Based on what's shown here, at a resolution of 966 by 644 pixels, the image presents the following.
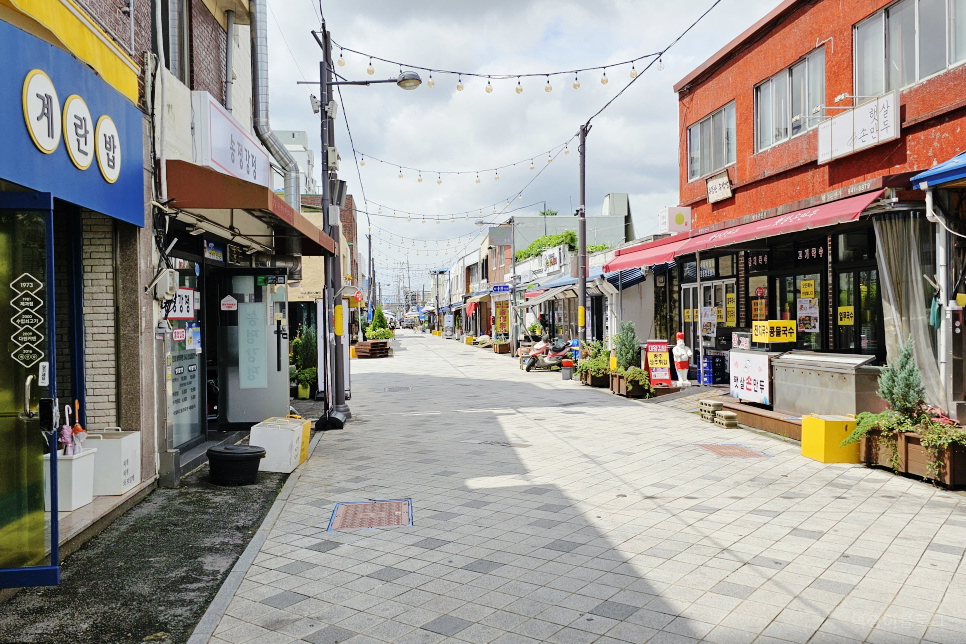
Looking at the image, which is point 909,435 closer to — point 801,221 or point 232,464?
point 801,221

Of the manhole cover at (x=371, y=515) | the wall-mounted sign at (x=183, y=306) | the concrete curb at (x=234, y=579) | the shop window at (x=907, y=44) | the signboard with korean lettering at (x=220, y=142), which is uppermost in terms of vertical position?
the shop window at (x=907, y=44)

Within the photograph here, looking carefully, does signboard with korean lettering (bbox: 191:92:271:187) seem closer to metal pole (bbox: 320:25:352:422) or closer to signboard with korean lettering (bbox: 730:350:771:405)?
metal pole (bbox: 320:25:352:422)

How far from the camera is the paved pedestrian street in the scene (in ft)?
14.1

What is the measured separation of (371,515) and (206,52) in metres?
7.39

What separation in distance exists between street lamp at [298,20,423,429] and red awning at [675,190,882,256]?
243 inches

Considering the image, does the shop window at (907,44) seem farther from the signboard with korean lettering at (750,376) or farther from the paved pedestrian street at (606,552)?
the paved pedestrian street at (606,552)

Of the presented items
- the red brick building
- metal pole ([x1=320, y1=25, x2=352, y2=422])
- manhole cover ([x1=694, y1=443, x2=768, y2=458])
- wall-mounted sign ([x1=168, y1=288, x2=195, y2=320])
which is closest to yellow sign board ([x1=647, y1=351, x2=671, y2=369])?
the red brick building

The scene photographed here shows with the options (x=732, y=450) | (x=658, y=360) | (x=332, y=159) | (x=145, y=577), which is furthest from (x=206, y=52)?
(x=658, y=360)

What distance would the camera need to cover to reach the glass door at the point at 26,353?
4746mm

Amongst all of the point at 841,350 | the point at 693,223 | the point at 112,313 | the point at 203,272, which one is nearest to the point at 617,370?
the point at 693,223

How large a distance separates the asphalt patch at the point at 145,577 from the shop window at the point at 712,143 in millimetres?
12810

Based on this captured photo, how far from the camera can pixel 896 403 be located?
8.12 metres

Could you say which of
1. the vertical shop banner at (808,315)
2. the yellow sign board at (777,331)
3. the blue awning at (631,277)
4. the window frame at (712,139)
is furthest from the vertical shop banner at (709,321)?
the yellow sign board at (777,331)

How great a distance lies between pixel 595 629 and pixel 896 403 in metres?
5.64
